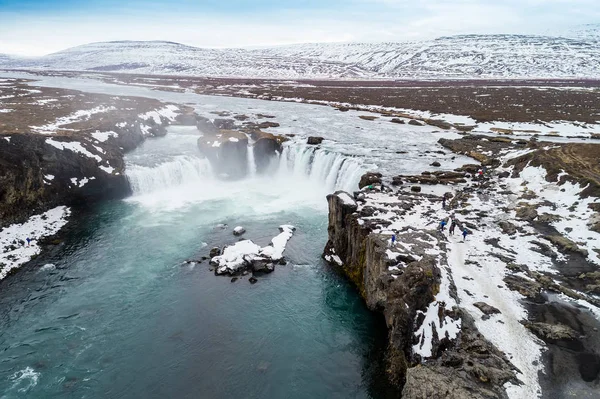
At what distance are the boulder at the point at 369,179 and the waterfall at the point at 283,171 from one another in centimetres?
196

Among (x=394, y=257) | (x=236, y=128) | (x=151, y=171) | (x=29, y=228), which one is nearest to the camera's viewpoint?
(x=394, y=257)

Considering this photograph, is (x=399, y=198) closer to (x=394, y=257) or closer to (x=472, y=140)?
(x=394, y=257)

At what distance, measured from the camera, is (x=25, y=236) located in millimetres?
31375

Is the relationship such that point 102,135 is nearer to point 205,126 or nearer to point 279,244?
point 205,126

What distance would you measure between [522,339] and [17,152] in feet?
145


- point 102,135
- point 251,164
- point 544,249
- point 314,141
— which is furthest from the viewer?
point 314,141

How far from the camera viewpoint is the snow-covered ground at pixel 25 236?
28.3 meters

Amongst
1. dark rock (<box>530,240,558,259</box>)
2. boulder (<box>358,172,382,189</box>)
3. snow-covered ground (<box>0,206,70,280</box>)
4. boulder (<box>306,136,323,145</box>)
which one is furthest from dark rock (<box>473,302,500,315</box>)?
boulder (<box>306,136,323,145</box>)

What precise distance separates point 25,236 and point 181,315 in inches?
735

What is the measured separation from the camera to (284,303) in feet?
80.4

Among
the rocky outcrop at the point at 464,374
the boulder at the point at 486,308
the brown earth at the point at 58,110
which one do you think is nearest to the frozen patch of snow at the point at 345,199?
the boulder at the point at 486,308

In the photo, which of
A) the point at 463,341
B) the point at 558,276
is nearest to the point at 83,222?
the point at 463,341

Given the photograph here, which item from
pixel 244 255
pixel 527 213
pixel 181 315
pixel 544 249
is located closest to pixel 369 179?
pixel 527 213

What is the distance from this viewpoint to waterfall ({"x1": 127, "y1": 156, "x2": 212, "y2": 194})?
43.8 m
